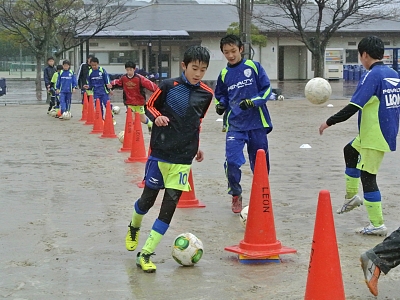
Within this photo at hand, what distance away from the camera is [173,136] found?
5.96 meters

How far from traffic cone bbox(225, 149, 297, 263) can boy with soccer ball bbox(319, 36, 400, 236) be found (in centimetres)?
96

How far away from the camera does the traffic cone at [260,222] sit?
6.08m

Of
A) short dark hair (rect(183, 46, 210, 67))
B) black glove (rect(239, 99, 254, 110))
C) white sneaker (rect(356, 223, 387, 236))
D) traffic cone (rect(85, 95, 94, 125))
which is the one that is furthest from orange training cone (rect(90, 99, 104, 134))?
short dark hair (rect(183, 46, 210, 67))

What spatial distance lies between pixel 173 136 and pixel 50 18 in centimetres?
2616

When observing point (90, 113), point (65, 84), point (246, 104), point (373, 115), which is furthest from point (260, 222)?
point (65, 84)

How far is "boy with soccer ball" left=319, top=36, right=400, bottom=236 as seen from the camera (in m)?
6.68

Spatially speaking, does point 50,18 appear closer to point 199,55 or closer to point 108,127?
point 108,127

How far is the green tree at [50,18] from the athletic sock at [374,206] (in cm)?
2532

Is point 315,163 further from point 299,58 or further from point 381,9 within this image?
point 299,58

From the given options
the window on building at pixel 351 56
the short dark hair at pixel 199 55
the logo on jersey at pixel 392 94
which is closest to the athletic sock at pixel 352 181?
the logo on jersey at pixel 392 94

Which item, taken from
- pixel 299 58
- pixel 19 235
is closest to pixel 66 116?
pixel 19 235

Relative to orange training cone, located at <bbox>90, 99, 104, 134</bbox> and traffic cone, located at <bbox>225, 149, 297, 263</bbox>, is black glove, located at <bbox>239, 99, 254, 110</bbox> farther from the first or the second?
orange training cone, located at <bbox>90, 99, 104, 134</bbox>

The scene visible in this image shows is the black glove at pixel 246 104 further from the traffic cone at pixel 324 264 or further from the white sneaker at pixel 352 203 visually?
the traffic cone at pixel 324 264

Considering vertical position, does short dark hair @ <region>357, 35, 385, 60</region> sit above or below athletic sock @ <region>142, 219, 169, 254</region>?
above
